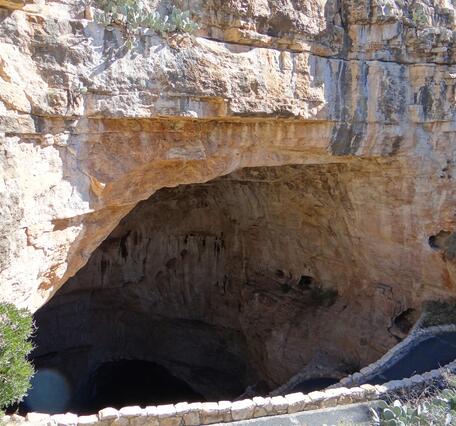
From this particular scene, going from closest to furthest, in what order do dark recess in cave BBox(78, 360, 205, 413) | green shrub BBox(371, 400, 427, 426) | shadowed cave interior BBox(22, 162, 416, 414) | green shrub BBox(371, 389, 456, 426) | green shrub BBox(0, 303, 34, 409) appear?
green shrub BBox(0, 303, 34, 409), green shrub BBox(371, 389, 456, 426), green shrub BBox(371, 400, 427, 426), shadowed cave interior BBox(22, 162, 416, 414), dark recess in cave BBox(78, 360, 205, 413)

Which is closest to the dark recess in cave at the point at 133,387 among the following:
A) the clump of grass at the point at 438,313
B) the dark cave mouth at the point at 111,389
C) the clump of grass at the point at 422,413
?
the dark cave mouth at the point at 111,389

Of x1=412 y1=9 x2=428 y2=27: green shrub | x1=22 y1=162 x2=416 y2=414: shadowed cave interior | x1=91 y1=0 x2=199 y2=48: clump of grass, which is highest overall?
x1=412 y1=9 x2=428 y2=27: green shrub

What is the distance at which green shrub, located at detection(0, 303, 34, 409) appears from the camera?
19.0ft

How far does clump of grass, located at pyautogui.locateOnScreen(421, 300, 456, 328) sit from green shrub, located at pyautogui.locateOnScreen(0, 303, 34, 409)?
29.0ft

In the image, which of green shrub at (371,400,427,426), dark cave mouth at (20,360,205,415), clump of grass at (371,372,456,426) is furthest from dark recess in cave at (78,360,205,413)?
green shrub at (371,400,427,426)

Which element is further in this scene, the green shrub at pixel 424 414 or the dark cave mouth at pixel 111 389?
the dark cave mouth at pixel 111 389

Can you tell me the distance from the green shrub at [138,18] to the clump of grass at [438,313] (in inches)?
330

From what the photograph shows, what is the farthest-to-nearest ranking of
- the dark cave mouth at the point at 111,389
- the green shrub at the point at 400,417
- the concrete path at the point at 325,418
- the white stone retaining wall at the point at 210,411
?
the dark cave mouth at the point at 111,389 → the concrete path at the point at 325,418 → the white stone retaining wall at the point at 210,411 → the green shrub at the point at 400,417

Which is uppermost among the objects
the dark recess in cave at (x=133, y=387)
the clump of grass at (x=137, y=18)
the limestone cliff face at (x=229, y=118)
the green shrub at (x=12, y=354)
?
the clump of grass at (x=137, y=18)

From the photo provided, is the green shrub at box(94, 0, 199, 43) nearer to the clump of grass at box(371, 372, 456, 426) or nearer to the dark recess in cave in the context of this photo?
the clump of grass at box(371, 372, 456, 426)

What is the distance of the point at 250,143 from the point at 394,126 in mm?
3298

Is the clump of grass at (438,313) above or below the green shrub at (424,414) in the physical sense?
below

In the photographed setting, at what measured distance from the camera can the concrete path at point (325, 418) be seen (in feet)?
24.2

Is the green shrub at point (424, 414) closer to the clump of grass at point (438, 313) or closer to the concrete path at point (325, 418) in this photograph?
the concrete path at point (325, 418)
